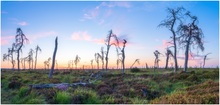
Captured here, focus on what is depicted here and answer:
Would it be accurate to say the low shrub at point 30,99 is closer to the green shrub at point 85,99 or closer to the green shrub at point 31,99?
the green shrub at point 31,99

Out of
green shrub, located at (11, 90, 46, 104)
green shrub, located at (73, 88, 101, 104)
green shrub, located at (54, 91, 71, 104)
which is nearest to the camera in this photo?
green shrub, located at (11, 90, 46, 104)

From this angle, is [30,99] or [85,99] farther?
[85,99]

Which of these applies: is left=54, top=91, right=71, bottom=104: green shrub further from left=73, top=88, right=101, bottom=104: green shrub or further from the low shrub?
the low shrub

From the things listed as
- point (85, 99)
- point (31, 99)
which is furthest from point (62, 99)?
point (31, 99)

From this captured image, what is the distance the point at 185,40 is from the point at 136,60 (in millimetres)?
28630

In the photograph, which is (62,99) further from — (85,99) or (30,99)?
(30,99)

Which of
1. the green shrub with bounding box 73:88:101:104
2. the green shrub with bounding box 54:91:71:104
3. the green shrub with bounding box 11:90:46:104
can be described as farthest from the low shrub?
the green shrub with bounding box 73:88:101:104

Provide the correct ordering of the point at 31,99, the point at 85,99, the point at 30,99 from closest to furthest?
the point at 31,99 < the point at 30,99 < the point at 85,99

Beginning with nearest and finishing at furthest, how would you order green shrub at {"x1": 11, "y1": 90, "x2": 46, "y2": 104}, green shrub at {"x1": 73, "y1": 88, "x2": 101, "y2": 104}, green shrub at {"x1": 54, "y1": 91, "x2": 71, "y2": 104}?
green shrub at {"x1": 11, "y1": 90, "x2": 46, "y2": 104} → green shrub at {"x1": 54, "y1": 91, "x2": 71, "y2": 104} → green shrub at {"x1": 73, "y1": 88, "x2": 101, "y2": 104}

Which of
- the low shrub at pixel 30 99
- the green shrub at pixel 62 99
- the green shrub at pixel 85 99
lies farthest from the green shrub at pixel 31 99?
the green shrub at pixel 85 99

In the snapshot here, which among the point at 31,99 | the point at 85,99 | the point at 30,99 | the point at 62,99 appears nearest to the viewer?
the point at 62,99

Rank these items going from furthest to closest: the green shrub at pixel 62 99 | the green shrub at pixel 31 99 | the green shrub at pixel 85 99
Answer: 1. the green shrub at pixel 85 99
2. the green shrub at pixel 62 99
3. the green shrub at pixel 31 99

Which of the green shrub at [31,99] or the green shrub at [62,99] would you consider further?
the green shrub at [62,99]

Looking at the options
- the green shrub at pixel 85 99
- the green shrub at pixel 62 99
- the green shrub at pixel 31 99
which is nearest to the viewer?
the green shrub at pixel 31 99
